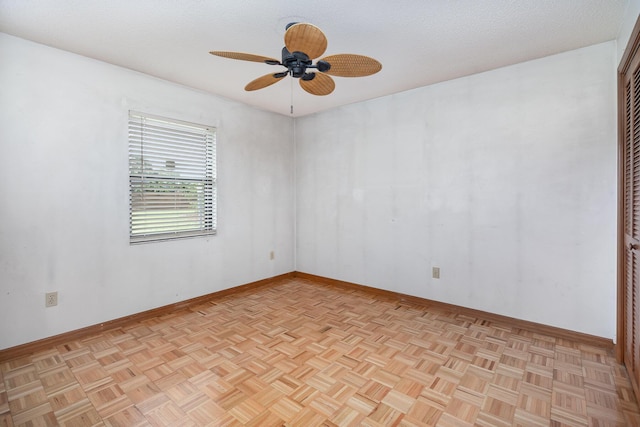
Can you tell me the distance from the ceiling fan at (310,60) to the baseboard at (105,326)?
8.09 feet

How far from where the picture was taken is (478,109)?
10.2ft

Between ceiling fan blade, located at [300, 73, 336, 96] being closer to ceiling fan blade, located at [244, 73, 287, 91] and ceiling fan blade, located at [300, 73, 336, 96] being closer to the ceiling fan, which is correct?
the ceiling fan

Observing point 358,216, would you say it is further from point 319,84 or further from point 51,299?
point 51,299

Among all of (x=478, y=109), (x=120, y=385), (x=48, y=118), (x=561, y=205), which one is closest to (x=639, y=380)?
(x=561, y=205)

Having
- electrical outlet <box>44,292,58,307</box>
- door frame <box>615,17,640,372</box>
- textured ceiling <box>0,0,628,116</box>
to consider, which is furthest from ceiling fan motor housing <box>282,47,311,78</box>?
electrical outlet <box>44,292,58,307</box>

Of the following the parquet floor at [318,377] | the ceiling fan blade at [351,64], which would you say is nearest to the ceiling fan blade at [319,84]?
the ceiling fan blade at [351,64]

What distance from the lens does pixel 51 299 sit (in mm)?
2547

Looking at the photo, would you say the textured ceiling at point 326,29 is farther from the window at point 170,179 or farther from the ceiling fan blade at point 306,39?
the window at point 170,179

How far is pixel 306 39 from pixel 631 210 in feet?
7.86

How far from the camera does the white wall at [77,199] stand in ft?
7.79

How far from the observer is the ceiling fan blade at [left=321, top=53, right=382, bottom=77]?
1.79m

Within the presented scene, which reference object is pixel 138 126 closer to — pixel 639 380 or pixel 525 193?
pixel 525 193

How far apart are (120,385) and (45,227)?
1.47 meters

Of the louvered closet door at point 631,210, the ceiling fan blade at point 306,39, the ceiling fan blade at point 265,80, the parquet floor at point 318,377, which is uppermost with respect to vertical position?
the ceiling fan blade at point 265,80
